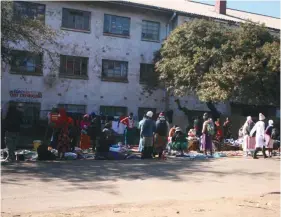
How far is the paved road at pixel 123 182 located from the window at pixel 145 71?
1487 cm

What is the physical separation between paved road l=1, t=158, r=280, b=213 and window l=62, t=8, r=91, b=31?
1508 cm

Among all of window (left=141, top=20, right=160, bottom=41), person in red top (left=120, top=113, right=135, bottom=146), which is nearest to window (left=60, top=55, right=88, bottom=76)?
window (left=141, top=20, right=160, bottom=41)

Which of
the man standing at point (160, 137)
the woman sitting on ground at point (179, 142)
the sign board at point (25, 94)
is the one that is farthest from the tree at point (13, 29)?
the sign board at point (25, 94)

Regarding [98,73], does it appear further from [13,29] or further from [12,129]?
[12,129]

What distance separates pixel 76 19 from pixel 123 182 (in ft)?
61.5

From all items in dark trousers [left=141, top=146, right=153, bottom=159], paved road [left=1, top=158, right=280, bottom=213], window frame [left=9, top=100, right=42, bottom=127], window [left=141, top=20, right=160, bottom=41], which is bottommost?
paved road [left=1, top=158, right=280, bottom=213]

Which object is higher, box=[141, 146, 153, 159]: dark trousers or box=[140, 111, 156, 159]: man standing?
box=[140, 111, 156, 159]: man standing

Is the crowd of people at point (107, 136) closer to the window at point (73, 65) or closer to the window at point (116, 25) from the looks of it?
the window at point (73, 65)

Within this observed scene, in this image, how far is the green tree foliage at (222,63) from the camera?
2186 centimetres

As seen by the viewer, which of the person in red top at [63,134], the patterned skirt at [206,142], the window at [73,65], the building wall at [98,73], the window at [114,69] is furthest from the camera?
the window at [114,69]

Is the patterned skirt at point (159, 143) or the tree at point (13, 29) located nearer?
the tree at point (13, 29)

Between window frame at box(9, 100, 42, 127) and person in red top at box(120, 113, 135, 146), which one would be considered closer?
person in red top at box(120, 113, 135, 146)

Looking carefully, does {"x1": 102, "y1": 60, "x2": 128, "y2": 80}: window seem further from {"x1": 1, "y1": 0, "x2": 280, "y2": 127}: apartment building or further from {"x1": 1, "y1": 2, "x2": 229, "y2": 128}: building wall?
{"x1": 1, "y1": 2, "x2": 229, "y2": 128}: building wall

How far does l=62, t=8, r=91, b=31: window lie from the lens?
26.3m
